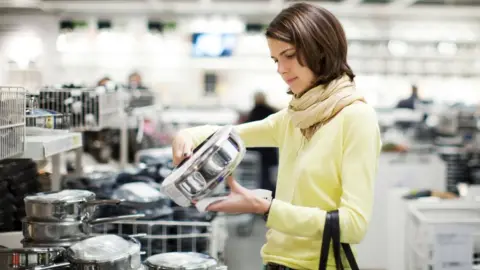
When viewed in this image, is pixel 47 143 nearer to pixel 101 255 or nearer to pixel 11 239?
pixel 11 239

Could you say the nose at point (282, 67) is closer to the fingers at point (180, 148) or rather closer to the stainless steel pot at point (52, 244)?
the fingers at point (180, 148)

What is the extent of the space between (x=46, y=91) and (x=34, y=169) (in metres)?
0.44

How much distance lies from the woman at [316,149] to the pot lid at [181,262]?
A: 0.20 m

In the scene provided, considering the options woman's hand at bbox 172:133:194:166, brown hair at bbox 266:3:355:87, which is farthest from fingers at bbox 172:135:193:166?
brown hair at bbox 266:3:355:87

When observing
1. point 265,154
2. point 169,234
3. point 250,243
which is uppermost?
point 169,234

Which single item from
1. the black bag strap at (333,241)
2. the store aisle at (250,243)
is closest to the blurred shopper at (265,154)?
the store aisle at (250,243)

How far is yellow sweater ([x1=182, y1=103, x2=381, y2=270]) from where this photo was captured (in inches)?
A: 61.0

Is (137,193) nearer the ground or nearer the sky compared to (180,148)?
nearer the ground

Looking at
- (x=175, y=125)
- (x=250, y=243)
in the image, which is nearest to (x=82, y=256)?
(x=250, y=243)

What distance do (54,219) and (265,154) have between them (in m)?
6.72

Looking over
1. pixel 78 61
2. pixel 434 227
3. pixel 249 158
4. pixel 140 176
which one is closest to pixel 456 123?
pixel 249 158

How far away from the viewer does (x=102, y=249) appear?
1.81 m

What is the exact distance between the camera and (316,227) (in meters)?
1.54

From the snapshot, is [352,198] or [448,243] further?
[448,243]
